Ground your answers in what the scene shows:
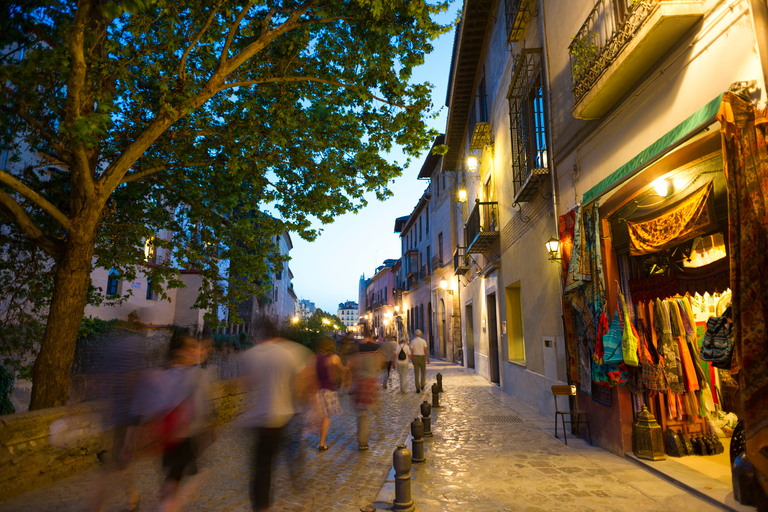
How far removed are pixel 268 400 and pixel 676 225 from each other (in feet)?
15.4

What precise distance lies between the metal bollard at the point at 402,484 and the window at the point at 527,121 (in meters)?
6.01

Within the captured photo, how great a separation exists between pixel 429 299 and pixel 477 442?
22.4m

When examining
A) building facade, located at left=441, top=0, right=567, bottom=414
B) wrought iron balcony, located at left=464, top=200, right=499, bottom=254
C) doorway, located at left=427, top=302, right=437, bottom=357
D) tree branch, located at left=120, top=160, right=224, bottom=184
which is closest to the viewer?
tree branch, located at left=120, top=160, right=224, bottom=184

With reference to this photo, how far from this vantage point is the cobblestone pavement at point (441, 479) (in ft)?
14.3

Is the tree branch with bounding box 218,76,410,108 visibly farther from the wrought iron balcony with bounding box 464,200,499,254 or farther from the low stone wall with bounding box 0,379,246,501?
the wrought iron balcony with bounding box 464,200,499,254

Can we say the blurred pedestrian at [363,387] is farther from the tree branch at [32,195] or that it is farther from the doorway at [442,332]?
the doorway at [442,332]

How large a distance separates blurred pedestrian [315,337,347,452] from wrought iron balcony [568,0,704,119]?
4972mm

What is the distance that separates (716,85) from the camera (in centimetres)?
391

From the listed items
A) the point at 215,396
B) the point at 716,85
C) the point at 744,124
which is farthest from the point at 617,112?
the point at 215,396

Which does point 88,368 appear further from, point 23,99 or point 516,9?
point 516,9

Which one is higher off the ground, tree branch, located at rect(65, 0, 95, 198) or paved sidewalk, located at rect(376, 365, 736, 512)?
tree branch, located at rect(65, 0, 95, 198)

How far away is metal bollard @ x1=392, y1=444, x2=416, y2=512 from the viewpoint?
4.12m

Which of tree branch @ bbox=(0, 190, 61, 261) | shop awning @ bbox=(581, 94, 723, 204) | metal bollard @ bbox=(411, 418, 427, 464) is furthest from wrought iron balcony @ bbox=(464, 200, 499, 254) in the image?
tree branch @ bbox=(0, 190, 61, 261)

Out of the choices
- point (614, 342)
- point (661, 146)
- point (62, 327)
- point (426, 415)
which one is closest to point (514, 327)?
point (426, 415)
